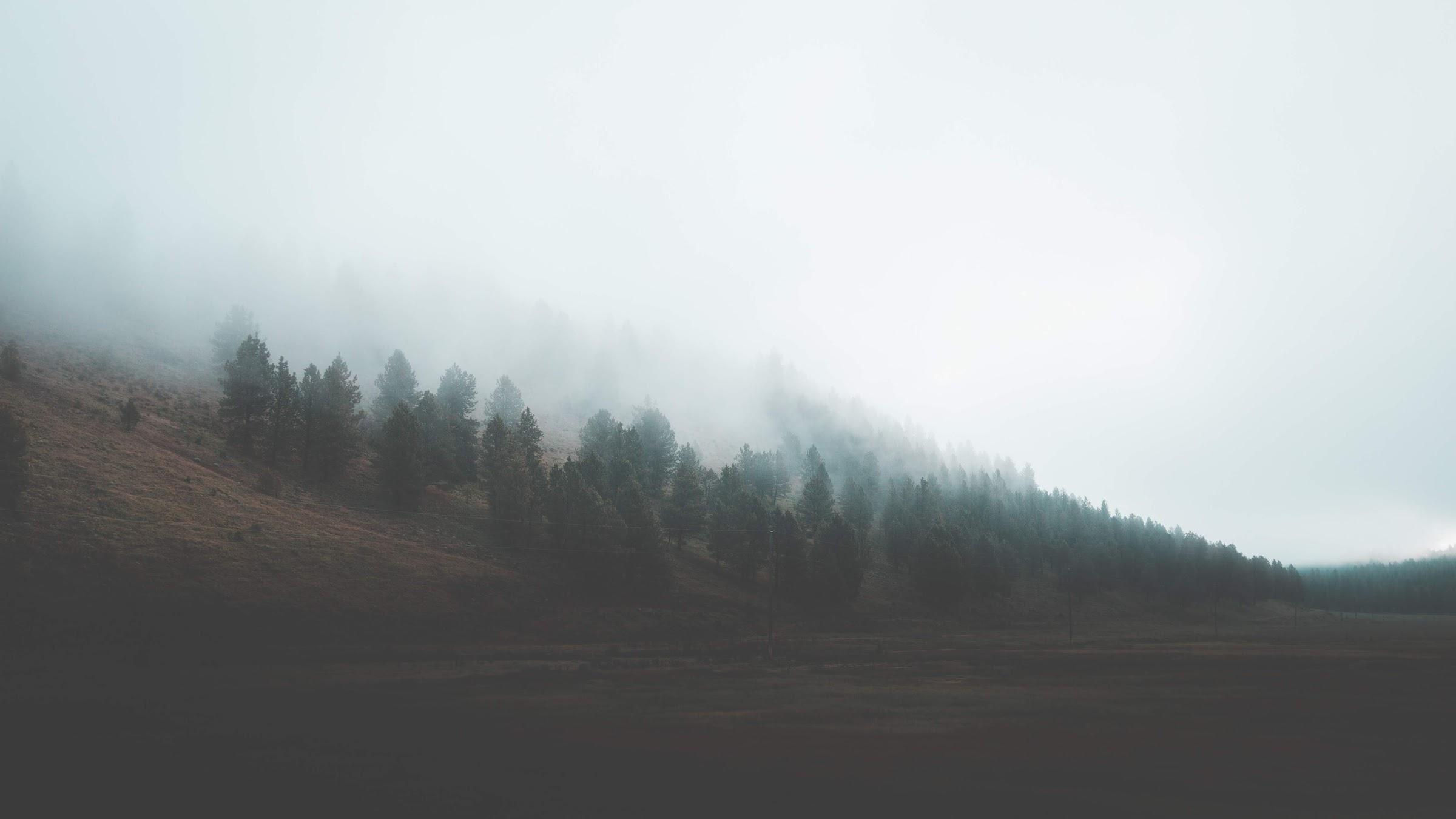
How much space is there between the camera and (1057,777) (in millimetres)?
16781

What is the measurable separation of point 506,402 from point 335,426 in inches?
1933

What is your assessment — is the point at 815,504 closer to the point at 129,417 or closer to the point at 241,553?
the point at 241,553

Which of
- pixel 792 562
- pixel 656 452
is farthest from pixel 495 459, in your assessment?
pixel 792 562

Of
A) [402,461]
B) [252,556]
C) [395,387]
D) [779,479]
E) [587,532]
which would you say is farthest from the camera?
[779,479]

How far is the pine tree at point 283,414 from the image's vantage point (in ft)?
266

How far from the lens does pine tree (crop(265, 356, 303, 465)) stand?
81188mm

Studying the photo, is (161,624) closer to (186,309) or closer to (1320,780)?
(1320,780)

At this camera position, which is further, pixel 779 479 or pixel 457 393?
pixel 779 479

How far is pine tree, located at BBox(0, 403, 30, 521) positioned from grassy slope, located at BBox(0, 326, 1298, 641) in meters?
1.29

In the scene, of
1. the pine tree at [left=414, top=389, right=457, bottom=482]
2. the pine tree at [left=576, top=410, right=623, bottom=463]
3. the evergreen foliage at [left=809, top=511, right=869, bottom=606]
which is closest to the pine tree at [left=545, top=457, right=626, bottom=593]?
the pine tree at [left=414, top=389, right=457, bottom=482]

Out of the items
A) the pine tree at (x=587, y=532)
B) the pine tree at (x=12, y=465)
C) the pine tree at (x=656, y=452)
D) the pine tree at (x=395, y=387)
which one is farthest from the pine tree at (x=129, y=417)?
the pine tree at (x=656, y=452)

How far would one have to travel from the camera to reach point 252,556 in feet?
173

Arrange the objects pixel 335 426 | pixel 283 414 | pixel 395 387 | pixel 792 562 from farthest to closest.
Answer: pixel 395 387 → pixel 792 562 → pixel 283 414 → pixel 335 426

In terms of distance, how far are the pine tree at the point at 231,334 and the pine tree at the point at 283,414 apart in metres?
30.1
